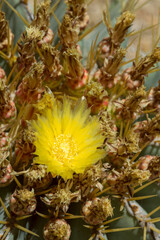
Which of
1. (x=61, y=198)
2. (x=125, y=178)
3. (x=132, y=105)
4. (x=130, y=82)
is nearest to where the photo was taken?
(x=61, y=198)

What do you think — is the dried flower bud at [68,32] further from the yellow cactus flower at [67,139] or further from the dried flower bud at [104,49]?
the yellow cactus flower at [67,139]

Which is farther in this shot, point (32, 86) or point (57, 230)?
point (32, 86)

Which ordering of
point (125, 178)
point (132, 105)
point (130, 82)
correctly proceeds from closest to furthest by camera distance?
point (125, 178) → point (132, 105) → point (130, 82)

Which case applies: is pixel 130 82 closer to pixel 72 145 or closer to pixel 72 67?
pixel 72 67

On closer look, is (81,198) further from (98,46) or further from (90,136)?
(98,46)

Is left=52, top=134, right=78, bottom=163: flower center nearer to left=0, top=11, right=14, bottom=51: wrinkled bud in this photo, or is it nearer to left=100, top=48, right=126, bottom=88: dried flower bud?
left=100, top=48, right=126, bottom=88: dried flower bud

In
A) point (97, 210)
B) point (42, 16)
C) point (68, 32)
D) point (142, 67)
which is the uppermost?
point (42, 16)

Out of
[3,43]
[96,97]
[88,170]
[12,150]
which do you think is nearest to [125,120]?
[96,97]

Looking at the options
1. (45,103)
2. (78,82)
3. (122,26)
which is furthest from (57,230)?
(122,26)
